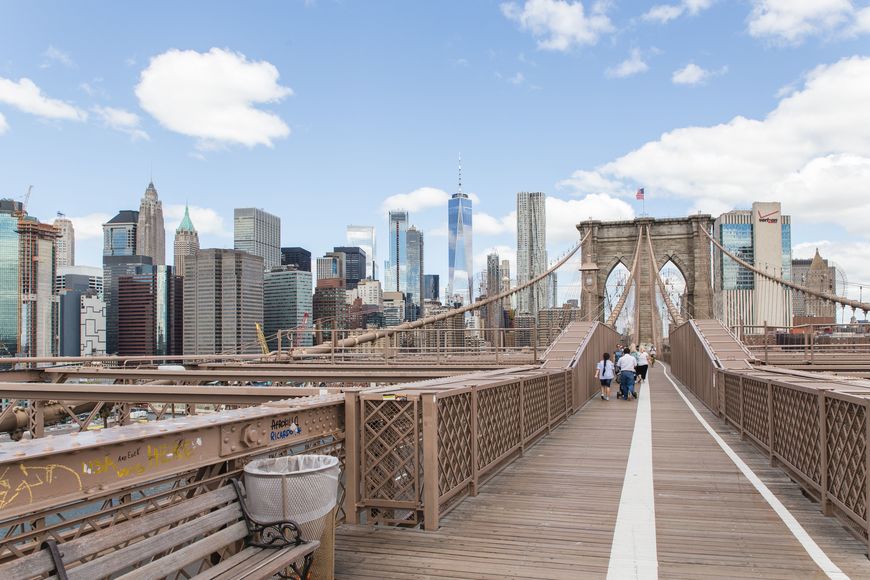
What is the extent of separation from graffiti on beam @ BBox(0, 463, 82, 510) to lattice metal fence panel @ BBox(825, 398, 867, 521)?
17.6 feet

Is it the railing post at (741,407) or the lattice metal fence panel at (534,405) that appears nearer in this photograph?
the lattice metal fence panel at (534,405)

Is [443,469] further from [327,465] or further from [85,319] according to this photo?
[85,319]

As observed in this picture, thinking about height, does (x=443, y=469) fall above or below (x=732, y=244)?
below

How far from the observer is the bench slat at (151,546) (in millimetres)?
2809

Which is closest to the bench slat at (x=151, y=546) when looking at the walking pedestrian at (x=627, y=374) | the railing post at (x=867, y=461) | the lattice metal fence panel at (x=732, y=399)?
the railing post at (x=867, y=461)

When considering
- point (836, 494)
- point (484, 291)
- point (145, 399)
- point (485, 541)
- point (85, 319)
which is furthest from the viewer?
point (484, 291)

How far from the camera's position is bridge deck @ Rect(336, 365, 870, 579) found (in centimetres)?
478

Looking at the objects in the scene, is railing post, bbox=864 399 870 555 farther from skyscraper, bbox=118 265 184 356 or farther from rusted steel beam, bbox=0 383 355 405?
skyscraper, bbox=118 265 184 356

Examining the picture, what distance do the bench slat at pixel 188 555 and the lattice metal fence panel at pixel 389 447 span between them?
1.82 m

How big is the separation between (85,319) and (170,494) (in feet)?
528

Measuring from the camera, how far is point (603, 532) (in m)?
5.65

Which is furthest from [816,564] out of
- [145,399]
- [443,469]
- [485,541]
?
[145,399]

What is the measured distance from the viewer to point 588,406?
56.4 ft

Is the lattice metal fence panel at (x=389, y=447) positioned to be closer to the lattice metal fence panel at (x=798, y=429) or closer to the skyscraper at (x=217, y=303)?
the lattice metal fence panel at (x=798, y=429)
